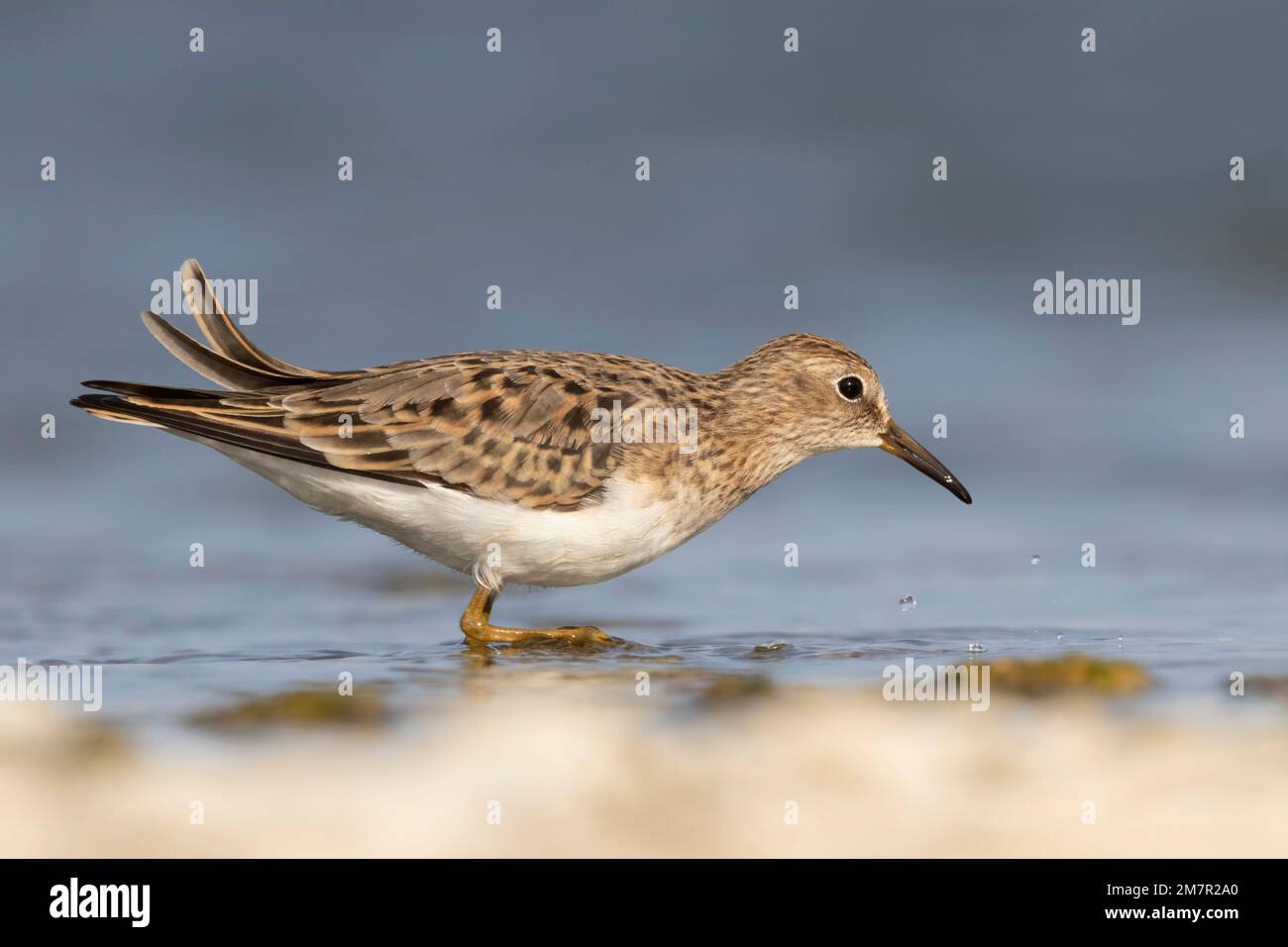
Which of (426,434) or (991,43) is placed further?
(991,43)

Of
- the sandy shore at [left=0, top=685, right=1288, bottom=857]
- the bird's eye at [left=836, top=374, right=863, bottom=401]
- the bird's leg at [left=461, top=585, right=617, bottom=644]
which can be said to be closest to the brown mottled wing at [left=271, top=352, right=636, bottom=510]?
the bird's leg at [left=461, top=585, right=617, bottom=644]

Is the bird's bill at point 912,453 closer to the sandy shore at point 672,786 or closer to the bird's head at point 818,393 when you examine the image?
the bird's head at point 818,393

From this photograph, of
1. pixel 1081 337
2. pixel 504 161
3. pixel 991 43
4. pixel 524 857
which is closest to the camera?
pixel 524 857

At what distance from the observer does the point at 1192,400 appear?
1427 centimetres

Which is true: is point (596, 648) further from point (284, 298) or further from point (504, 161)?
point (504, 161)

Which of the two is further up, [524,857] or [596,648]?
[596,648]

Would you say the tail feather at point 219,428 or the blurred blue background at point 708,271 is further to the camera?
the blurred blue background at point 708,271

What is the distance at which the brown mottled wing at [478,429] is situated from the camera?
8555 millimetres

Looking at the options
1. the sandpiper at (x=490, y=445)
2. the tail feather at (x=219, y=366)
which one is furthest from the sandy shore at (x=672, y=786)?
the tail feather at (x=219, y=366)

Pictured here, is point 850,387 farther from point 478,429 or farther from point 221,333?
point 221,333

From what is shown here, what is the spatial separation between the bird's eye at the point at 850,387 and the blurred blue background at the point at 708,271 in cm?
137
